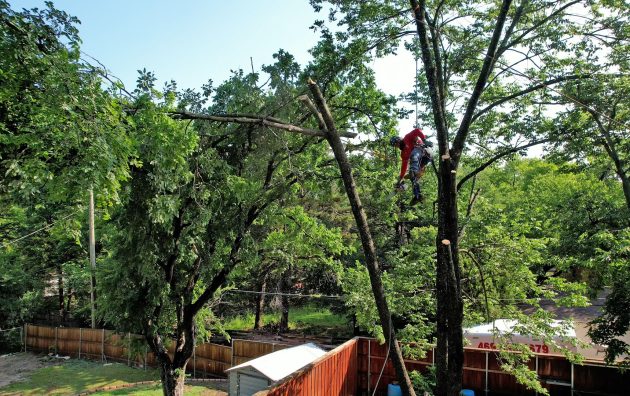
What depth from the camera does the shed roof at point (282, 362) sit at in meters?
10.9

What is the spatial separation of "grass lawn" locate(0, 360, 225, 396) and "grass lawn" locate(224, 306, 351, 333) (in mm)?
6330

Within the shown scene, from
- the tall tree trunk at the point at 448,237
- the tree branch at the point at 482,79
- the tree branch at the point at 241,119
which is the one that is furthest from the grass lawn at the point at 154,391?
the tree branch at the point at 482,79

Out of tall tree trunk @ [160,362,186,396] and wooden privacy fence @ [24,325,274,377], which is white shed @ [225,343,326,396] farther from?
wooden privacy fence @ [24,325,274,377]

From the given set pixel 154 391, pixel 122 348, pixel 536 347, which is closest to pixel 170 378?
pixel 154 391

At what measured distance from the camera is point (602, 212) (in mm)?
11422

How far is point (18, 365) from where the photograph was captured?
2108cm

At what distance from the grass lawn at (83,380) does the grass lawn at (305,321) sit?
249 inches

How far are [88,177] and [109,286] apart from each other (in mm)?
8328

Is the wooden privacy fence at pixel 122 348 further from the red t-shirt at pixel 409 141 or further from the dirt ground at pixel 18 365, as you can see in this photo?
the red t-shirt at pixel 409 141

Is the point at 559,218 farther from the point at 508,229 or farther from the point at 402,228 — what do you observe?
the point at 402,228

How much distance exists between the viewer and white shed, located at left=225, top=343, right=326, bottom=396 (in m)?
10.9

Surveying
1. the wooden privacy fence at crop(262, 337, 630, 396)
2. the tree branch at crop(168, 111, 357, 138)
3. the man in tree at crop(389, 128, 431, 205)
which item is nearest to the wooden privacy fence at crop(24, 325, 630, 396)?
the wooden privacy fence at crop(262, 337, 630, 396)

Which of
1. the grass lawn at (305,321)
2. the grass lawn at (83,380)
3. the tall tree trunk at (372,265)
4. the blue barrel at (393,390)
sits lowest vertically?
the grass lawn at (83,380)

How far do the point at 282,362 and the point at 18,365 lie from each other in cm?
1744
